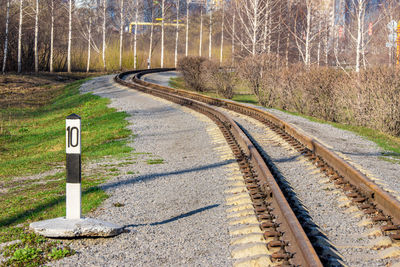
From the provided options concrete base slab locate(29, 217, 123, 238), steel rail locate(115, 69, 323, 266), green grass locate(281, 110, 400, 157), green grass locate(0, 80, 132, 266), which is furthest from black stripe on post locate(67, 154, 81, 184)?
green grass locate(281, 110, 400, 157)

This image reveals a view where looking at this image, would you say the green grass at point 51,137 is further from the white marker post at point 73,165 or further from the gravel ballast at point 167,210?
the white marker post at point 73,165

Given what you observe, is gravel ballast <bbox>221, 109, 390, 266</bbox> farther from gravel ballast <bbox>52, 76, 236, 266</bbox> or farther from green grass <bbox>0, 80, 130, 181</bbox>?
green grass <bbox>0, 80, 130, 181</bbox>

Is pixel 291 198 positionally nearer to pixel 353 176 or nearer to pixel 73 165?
pixel 353 176

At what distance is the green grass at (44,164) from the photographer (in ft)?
18.4

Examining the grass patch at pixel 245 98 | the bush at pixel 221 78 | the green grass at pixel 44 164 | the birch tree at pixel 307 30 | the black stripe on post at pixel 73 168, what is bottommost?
the green grass at pixel 44 164

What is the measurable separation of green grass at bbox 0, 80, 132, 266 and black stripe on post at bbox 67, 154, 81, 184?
73cm

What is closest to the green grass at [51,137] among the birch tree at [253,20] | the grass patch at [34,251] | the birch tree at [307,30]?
the grass patch at [34,251]

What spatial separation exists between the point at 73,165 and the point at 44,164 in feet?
19.8

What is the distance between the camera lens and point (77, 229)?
5.27m

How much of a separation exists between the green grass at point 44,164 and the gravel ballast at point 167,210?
32cm

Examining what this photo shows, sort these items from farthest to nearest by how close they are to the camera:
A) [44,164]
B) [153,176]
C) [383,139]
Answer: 1. [383,139]
2. [44,164]
3. [153,176]

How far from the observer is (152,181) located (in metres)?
8.12

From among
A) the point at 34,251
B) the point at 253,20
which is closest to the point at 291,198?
the point at 34,251

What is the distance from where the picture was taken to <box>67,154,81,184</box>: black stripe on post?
5.75 meters
